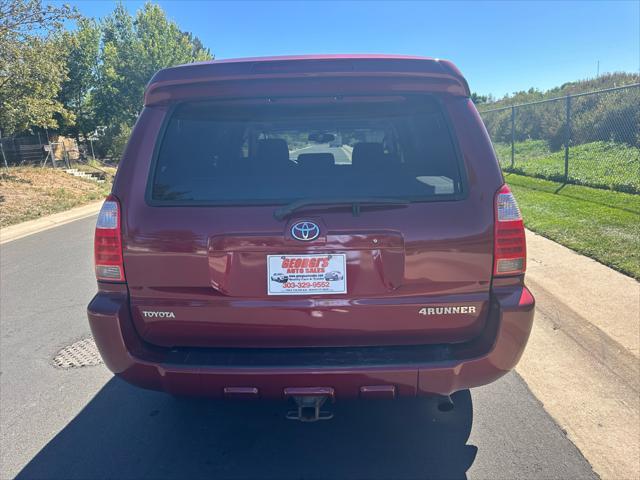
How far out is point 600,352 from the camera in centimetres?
359

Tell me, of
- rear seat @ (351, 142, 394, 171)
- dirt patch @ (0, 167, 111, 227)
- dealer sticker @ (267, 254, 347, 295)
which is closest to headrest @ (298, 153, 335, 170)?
rear seat @ (351, 142, 394, 171)

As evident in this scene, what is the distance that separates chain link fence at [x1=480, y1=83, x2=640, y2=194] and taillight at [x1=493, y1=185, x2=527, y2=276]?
827cm

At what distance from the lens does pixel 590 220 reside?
7.33 m

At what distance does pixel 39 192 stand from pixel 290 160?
1658 cm

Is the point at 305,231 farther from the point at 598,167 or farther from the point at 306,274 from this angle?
the point at 598,167

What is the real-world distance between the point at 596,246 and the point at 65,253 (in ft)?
25.1

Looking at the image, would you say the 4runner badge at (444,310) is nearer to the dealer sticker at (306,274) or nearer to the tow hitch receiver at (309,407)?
the dealer sticker at (306,274)

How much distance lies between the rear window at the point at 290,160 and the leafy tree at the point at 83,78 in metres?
36.6

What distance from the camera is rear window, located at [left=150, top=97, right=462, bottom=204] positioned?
2.23 metres

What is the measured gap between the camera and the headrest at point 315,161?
2375 mm

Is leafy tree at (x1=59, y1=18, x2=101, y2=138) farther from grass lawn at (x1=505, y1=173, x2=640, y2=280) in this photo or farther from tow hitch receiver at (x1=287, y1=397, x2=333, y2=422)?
tow hitch receiver at (x1=287, y1=397, x2=333, y2=422)

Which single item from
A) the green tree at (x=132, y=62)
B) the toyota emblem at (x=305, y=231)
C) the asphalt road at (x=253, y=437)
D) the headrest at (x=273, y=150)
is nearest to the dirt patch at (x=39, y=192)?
the asphalt road at (x=253, y=437)

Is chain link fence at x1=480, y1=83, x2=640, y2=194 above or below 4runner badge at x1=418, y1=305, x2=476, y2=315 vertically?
above

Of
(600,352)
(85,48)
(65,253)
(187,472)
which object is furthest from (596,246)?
(85,48)
